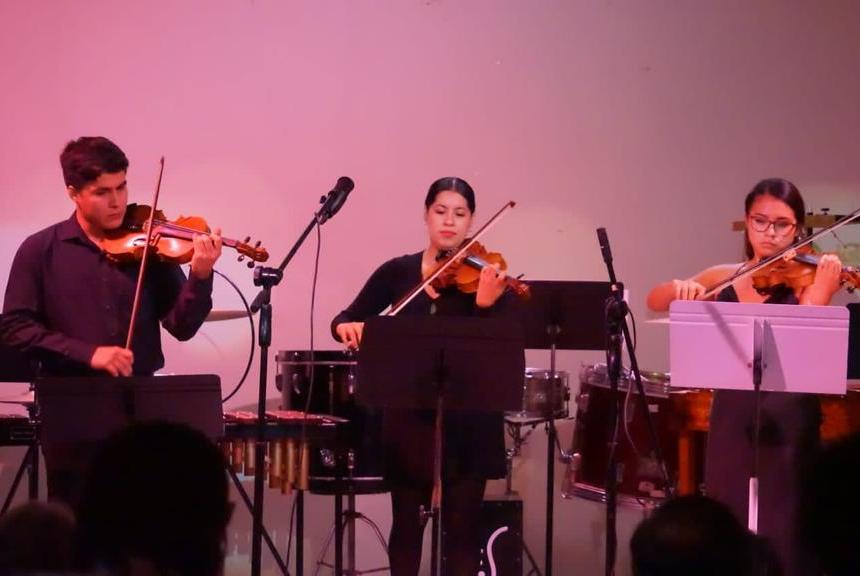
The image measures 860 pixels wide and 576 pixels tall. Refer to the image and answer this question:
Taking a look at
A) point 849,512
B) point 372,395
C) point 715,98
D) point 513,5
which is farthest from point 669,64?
point 849,512

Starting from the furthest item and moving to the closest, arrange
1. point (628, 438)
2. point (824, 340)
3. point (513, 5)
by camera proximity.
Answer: point (513, 5), point (628, 438), point (824, 340)

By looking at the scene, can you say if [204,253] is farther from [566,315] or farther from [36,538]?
[36,538]

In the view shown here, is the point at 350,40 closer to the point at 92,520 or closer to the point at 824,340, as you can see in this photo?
the point at 824,340

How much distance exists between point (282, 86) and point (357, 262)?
937mm

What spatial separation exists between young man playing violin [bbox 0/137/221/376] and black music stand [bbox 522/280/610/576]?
1266 mm

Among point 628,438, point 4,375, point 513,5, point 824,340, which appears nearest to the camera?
point 824,340

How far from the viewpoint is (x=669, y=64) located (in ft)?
19.1

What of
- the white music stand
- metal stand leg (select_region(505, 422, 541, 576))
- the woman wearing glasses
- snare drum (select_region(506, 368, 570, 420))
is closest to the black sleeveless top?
the woman wearing glasses

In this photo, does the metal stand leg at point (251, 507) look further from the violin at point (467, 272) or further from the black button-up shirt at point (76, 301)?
the violin at point (467, 272)

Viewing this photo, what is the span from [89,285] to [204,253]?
1.27 feet

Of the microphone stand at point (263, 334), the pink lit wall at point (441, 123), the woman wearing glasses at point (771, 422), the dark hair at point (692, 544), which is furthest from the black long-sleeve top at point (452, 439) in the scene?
the dark hair at point (692, 544)

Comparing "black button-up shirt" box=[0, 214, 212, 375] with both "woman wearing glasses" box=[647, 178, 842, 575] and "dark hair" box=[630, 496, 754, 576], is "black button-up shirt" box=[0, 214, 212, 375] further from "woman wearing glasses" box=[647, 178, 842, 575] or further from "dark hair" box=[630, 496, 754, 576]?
"dark hair" box=[630, 496, 754, 576]

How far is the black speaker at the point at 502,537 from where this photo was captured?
5156 millimetres

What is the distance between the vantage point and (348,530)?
17.4 feet
